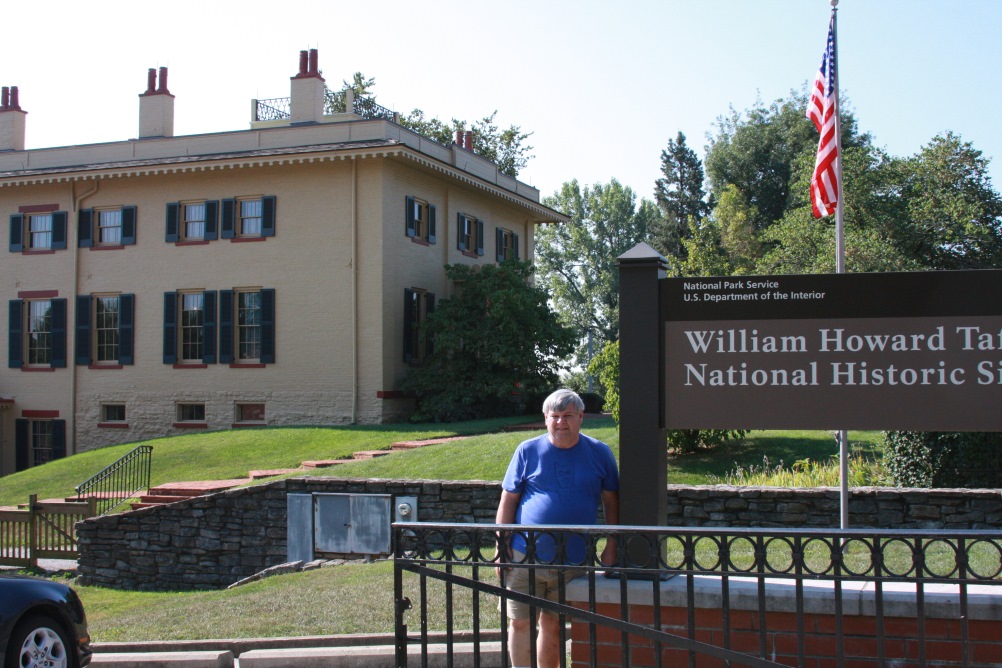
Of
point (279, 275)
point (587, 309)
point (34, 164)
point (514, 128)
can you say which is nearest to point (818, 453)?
point (279, 275)

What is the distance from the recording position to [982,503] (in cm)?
1066

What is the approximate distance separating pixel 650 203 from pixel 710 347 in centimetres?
6342

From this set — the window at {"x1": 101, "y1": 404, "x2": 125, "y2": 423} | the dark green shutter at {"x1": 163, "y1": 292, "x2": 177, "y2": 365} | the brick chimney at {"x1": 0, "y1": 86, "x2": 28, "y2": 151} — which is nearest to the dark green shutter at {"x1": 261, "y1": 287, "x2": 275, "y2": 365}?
the dark green shutter at {"x1": 163, "y1": 292, "x2": 177, "y2": 365}

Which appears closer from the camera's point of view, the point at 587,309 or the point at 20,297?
the point at 20,297

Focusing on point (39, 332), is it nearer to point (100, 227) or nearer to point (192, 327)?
point (100, 227)

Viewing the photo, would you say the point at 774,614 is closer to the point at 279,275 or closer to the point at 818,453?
the point at 818,453

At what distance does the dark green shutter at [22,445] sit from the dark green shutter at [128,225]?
247 inches

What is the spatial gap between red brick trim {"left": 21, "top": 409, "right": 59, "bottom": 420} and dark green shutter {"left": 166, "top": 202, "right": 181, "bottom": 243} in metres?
6.19

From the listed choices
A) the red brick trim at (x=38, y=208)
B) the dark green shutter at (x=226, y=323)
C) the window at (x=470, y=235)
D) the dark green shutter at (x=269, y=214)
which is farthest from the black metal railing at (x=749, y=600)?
the red brick trim at (x=38, y=208)

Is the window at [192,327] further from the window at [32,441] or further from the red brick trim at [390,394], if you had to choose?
the red brick trim at [390,394]

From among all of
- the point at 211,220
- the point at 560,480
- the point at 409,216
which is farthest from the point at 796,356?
the point at 211,220

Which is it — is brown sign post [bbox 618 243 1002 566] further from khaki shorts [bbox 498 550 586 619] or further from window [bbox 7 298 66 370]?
window [bbox 7 298 66 370]

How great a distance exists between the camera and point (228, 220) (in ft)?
86.3

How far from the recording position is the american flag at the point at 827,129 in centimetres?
1183
